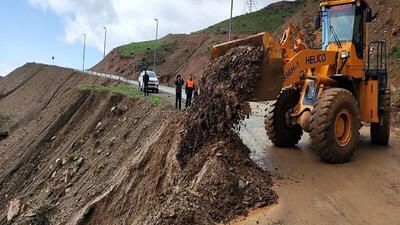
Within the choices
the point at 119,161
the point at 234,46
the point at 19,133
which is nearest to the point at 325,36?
the point at 234,46

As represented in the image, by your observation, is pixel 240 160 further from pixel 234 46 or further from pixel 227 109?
pixel 234 46

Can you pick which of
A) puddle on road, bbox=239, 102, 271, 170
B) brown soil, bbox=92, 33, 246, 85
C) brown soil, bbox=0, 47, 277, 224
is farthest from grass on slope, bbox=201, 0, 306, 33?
puddle on road, bbox=239, 102, 271, 170

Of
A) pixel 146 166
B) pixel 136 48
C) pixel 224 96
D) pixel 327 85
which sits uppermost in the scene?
pixel 136 48

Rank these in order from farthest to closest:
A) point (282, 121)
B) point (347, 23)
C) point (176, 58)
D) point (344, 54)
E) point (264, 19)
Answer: point (264, 19), point (176, 58), point (282, 121), point (347, 23), point (344, 54)

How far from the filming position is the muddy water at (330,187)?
6824mm

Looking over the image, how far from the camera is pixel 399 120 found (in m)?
17.4

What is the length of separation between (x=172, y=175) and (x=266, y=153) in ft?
7.95

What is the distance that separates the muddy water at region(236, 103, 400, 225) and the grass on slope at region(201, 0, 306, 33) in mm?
47994

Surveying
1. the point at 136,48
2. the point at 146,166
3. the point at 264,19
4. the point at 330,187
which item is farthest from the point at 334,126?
the point at 136,48

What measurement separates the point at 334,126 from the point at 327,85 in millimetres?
1312

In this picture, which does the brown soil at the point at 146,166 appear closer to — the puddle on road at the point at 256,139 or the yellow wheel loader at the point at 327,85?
the yellow wheel loader at the point at 327,85

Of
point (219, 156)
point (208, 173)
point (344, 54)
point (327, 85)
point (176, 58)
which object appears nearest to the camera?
point (208, 173)

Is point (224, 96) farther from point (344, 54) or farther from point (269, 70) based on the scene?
point (344, 54)

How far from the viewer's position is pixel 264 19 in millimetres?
62344
